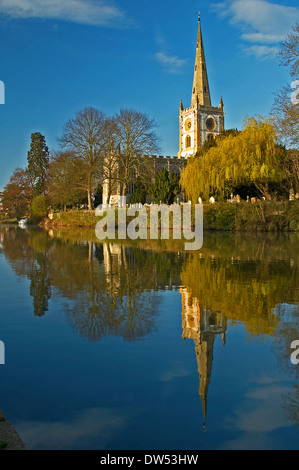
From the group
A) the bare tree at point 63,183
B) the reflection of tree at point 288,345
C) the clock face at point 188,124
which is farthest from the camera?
A: the clock face at point 188,124

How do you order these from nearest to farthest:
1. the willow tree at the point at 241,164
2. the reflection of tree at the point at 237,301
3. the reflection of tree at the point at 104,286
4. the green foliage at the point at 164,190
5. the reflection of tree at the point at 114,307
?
the reflection of tree at the point at 237,301
the reflection of tree at the point at 114,307
the reflection of tree at the point at 104,286
the willow tree at the point at 241,164
the green foliage at the point at 164,190

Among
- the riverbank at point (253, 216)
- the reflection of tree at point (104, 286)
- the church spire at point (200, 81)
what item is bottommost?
the reflection of tree at point (104, 286)

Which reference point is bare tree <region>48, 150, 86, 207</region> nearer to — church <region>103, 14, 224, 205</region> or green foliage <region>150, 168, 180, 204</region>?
green foliage <region>150, 168, 180, 204</region>

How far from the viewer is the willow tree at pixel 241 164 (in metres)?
A: 31.3

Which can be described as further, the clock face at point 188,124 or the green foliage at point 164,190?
the clock face at point 188,124

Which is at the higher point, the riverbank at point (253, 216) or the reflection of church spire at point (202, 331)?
the riverbank at point (253, 216)

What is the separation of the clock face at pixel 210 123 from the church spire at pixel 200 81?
3439 mm

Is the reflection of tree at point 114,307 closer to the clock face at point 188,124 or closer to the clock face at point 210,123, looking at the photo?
the clock face at point 188,124

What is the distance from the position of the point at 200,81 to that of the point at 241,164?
69.4 m

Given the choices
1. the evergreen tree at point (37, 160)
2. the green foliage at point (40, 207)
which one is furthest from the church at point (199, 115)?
the green foliage at point (40, 207)

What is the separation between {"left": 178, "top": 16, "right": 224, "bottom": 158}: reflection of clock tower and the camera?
93.8 m
